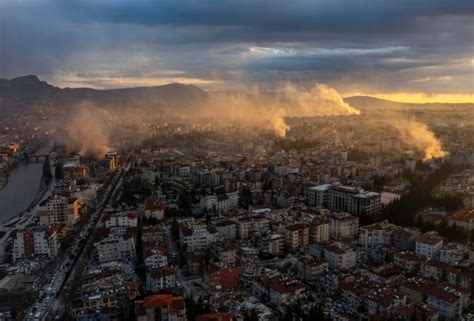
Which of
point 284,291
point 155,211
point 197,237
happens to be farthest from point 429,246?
point 155,211

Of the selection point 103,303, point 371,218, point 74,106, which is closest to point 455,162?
point 371,218

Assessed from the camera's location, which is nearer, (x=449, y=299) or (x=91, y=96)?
(x=449, y=299)

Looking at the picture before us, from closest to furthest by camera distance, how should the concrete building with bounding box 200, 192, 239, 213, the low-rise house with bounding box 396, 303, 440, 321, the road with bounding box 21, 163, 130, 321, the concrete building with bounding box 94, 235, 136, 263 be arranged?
the low-rise house with bounding box 396, 303, 440, 321, the road with bounding box 21, 163, 130, 321, the concrete building with bounding box 94, 235, 136, 263, the concrete building with bounding box 200, 192, 239, 213

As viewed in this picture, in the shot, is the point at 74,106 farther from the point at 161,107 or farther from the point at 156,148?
the point at 156,148

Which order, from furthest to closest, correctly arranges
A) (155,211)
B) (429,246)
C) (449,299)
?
(155,211), (429,246), (449,299)

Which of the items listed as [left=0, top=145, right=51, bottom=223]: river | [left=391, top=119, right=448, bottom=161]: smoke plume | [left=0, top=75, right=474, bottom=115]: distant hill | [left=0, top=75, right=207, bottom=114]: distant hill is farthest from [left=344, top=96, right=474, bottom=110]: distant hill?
[left=0, top=145, right=51, bottom=223]: river

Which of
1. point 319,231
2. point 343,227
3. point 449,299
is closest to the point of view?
point 449,299

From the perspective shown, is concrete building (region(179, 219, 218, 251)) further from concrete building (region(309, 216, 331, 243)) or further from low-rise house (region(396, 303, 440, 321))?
low-rise house (region(396, 303, 440, 321))

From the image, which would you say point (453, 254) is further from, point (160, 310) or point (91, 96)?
point (91, 96)
